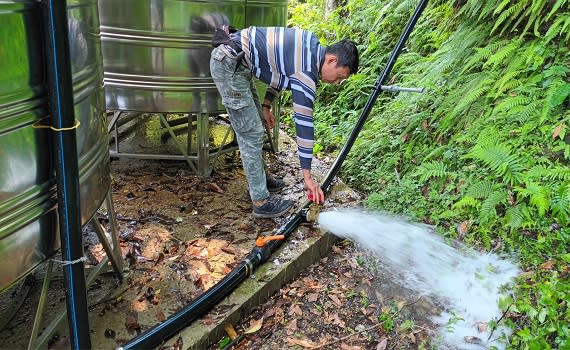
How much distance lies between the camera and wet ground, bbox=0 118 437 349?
122 inches

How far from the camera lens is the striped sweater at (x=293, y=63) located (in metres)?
3.50

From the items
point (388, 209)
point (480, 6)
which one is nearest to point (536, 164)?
point (388, 209)

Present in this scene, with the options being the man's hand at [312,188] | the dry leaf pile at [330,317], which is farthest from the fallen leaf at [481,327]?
the man's hand at [312,188]

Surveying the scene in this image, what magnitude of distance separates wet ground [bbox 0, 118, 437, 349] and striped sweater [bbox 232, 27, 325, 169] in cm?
101

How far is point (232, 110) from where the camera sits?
404cm

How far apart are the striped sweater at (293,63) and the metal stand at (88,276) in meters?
1.54

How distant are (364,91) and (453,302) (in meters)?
4.30

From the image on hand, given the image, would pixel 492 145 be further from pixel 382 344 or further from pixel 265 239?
pixel 265 239

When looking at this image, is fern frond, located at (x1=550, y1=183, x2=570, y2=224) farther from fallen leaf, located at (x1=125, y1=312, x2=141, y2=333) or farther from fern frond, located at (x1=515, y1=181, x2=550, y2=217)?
fallen leaf, located at (x1=125, y1=312, x2=141, y2=333)

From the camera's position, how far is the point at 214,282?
3455 mm

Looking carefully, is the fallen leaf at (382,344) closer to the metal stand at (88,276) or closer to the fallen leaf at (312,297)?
the fallen leaf at (312,297)

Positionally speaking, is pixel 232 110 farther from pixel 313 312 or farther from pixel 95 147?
pixel 313 312

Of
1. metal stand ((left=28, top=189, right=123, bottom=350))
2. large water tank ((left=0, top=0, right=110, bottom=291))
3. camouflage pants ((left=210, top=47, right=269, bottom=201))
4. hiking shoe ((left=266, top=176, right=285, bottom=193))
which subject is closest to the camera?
large water tank ((left=0, top=0, right=110, bottom=291))

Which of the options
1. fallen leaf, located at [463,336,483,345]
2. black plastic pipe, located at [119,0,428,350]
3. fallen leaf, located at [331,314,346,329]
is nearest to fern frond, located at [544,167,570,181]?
fallen leaf, located at [463,336,483,345]
